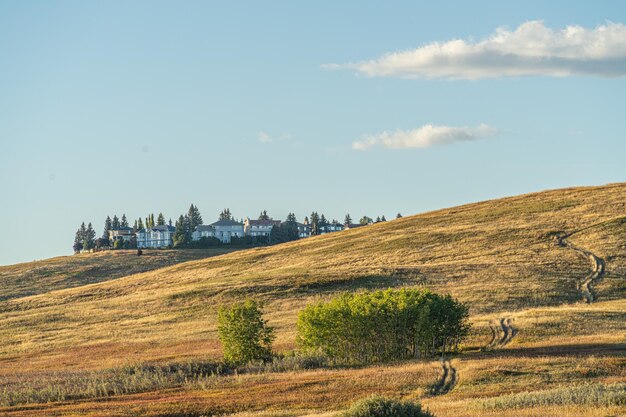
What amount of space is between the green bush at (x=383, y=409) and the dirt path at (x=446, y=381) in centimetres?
1621

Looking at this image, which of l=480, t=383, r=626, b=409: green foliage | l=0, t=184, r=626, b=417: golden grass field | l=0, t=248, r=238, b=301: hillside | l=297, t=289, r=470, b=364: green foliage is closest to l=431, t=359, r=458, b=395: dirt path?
l=0, t=184, r=626, b=417: golden grass field

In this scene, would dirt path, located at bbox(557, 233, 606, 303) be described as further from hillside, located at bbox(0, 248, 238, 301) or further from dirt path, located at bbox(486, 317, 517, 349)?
hillside, located at bbox(0, 248, 238, 301)

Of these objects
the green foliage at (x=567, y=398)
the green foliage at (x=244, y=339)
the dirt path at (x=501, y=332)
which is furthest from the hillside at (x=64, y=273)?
the green foliage at (x=567, y=398)

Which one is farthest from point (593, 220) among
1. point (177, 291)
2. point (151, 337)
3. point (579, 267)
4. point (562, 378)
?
point (562, 378)

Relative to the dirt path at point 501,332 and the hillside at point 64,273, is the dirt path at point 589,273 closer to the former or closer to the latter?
the dirt path at point 501,332

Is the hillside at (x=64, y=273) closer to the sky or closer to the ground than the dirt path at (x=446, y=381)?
closer to the sky

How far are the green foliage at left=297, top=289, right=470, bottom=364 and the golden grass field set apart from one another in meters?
3.41

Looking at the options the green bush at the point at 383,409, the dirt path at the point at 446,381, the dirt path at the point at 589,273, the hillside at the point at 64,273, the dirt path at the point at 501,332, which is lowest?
the dirt path at the point at 446,381

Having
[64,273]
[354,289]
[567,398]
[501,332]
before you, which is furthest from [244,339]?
[64,273]

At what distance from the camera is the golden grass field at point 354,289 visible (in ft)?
171

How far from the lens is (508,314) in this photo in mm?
85875

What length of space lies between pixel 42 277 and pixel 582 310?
122m

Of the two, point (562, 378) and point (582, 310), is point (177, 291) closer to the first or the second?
point (582, 310)

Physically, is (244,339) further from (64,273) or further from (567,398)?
(64,273)
